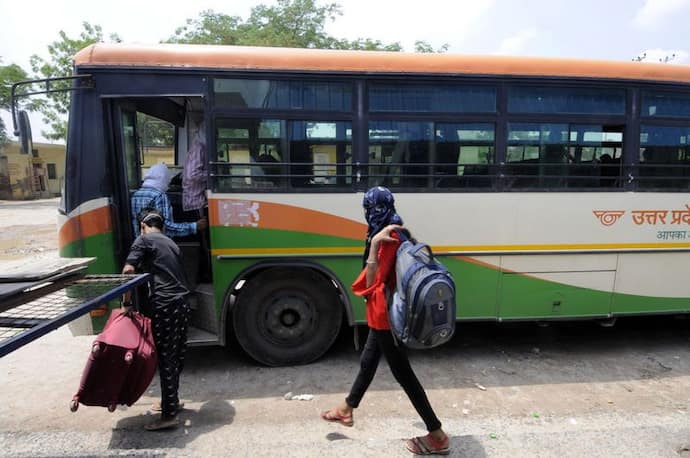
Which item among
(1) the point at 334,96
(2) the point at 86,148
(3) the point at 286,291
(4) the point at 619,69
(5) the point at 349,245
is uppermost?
(4) the point at 619,69

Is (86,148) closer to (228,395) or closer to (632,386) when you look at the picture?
(228,395)

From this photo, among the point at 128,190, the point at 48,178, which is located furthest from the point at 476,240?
the point at 48,178

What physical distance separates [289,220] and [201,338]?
4.48ft

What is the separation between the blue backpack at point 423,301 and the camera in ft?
8.21

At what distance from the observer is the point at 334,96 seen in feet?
13.1

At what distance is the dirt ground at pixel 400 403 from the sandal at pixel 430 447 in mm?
106

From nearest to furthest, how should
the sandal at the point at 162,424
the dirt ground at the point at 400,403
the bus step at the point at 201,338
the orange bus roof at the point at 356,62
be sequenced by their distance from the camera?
the dirt ground at the point at 400,403, the sandal at the point at 162,424, the orange bus roof at the point at 356,62, the bus step at the point at 201,338

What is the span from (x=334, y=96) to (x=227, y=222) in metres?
1.51

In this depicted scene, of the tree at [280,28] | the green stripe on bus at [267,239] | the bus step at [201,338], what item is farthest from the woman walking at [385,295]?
the tree at [280,28]

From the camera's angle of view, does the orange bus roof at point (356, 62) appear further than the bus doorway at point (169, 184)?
No

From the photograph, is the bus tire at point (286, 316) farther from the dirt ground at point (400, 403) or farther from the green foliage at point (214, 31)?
the green foliage at point (214, 31)

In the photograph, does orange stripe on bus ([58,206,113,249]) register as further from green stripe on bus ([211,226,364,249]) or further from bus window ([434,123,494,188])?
bus window ([434,123,494,188])

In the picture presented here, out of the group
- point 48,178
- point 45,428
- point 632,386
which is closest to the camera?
point 45,428

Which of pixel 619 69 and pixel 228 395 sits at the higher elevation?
pixel 619 69
